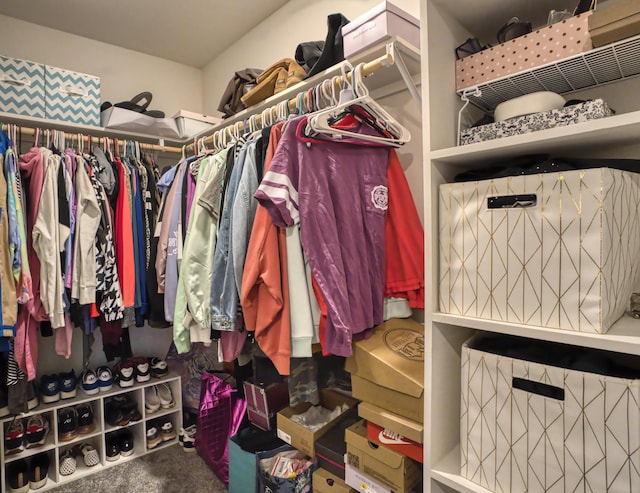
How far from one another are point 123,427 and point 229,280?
5.15 ft

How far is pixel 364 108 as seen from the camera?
1.21 meters

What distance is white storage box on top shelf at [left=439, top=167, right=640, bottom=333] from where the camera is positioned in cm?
72

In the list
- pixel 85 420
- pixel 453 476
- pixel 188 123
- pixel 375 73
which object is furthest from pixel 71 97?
pixel 453 476

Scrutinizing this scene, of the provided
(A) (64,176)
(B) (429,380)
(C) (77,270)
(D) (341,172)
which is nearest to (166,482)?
(C) (77,270)

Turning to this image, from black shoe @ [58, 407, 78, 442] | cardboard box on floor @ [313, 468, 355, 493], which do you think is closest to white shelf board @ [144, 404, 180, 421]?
black shoe @ [58, 407, 78, 442]

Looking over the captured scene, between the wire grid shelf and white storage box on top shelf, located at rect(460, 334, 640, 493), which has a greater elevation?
the wire grid shelf

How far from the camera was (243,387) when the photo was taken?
1.90 m

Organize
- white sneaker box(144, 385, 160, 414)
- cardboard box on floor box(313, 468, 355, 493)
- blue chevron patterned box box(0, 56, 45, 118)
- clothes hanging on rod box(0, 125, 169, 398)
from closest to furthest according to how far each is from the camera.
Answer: cardboard box on floor box(313, 468, 355, 493), clothes hanging on rod box(0, 125, 169, 398), blue chevron patterned box box(0, 56, 45, 118), white sneaker box(144, 385, 160, 414)

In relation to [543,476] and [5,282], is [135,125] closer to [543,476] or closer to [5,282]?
[5,282]

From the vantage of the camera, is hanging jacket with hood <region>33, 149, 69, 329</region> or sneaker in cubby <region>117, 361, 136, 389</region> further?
sneaker in cubby <region>117, 361, 136, 389</region>

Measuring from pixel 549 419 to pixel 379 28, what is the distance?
1.13m

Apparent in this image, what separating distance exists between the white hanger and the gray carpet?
69.4 inches

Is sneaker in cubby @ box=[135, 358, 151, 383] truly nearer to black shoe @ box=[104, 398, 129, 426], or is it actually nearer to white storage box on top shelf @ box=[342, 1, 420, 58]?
black shoe @ box=[104, 398, 129, 426]

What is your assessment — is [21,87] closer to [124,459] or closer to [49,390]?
[49,390]
